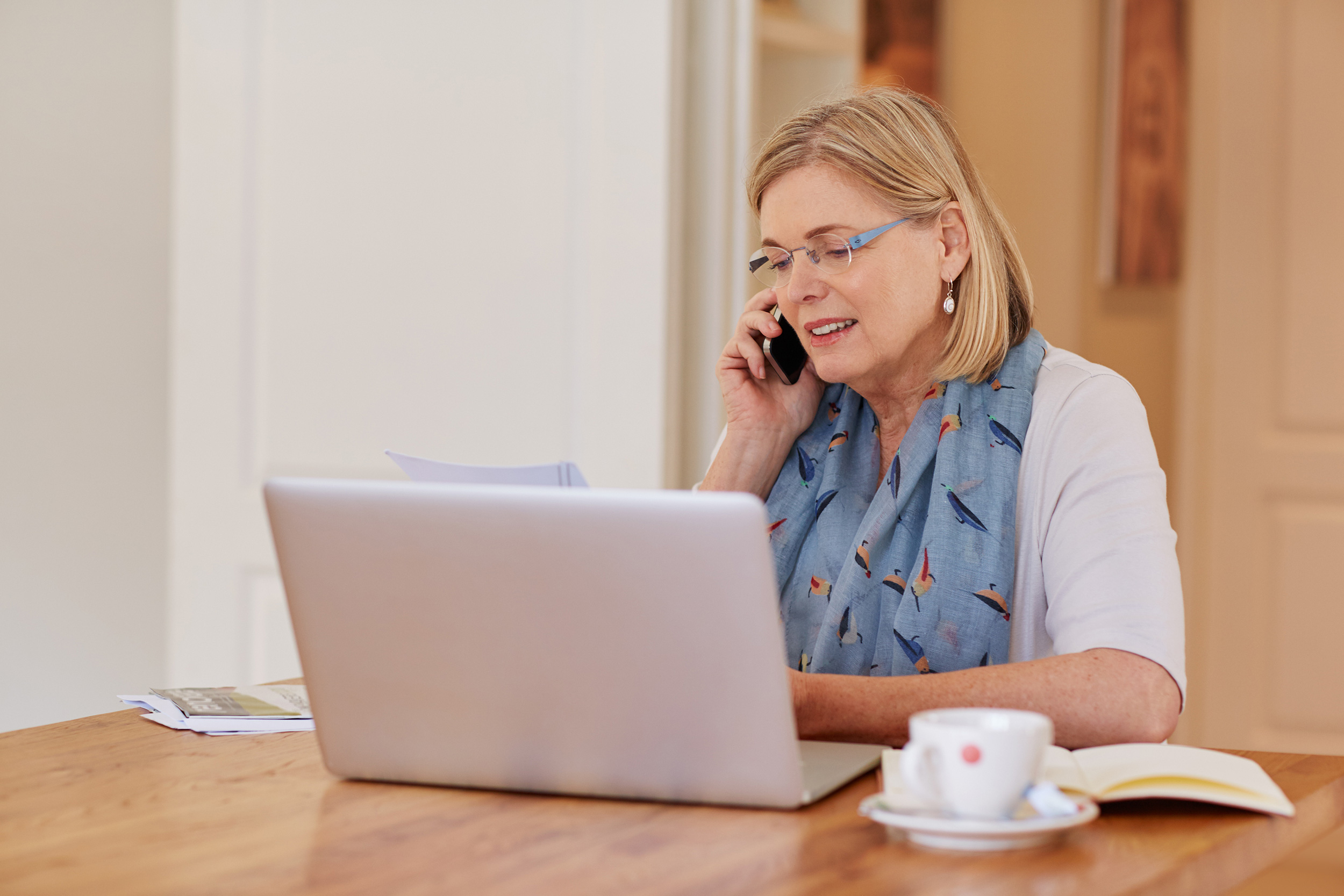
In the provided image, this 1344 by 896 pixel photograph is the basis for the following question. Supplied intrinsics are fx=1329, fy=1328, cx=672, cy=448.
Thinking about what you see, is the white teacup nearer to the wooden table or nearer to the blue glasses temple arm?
the wooden table

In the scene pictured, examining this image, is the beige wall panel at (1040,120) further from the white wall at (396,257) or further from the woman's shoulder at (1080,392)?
the woman's shoulder at (1080,392)

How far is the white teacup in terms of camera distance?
77 cm

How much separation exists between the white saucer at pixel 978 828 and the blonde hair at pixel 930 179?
80cm

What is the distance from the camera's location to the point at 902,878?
2.43 ft

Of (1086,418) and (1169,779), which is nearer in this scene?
(1169,779)

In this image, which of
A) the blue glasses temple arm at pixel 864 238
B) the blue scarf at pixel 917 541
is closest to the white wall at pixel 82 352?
the blue scarf at pixel 917 541

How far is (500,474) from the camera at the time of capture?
117 centimetres

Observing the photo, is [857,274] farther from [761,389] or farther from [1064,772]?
[1064,772]

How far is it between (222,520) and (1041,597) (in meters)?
1.63

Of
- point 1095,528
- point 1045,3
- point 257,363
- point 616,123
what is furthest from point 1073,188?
point 1095,528

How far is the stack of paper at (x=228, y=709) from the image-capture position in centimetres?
114

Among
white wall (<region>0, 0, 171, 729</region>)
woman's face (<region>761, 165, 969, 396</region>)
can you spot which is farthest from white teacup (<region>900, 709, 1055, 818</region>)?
white wall (<region>0, 0, 171, 729</region>)

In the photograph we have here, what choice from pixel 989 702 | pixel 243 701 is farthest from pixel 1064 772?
pixel 243 701

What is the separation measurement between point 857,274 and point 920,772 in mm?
804
